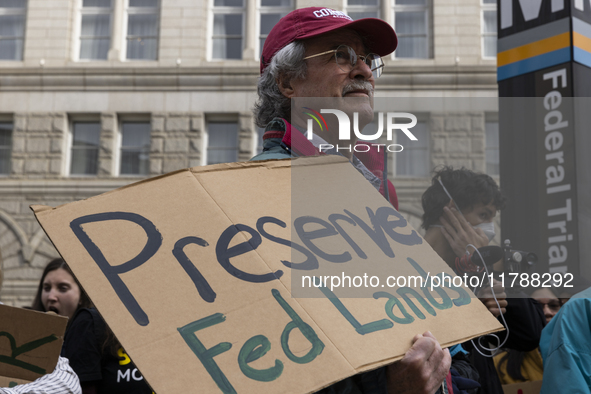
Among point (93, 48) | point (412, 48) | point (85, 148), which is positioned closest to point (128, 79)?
point (93, 48)

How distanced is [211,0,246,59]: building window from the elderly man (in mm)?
11414

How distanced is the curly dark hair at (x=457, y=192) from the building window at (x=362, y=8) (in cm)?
1066

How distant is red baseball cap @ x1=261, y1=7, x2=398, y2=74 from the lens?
1841mm

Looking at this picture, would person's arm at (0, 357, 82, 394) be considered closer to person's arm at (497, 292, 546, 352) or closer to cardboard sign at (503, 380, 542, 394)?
person's arm at (497, 292, 546, 352)

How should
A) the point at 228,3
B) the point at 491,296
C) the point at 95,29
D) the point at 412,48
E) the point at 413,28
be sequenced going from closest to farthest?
the point at 491,296, the point at 412,48, the point at 413,28, the point at 95,29, the point at 228,3

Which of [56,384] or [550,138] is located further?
[550,138]

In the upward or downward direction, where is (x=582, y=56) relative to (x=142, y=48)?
downward

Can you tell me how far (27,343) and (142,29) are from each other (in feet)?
40.3

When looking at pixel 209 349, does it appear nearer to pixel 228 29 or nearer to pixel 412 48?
pixel 412 48

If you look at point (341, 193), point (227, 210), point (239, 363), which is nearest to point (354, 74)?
point (341, 193)

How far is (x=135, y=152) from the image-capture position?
490 inches

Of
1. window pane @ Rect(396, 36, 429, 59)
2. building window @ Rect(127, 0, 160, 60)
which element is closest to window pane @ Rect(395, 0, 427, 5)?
window pane @ Rect(396, 36, 429, 59)

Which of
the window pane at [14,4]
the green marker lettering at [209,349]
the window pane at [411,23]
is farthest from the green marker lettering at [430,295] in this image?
the window pane at [14,4]

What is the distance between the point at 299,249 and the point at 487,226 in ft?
4.92
